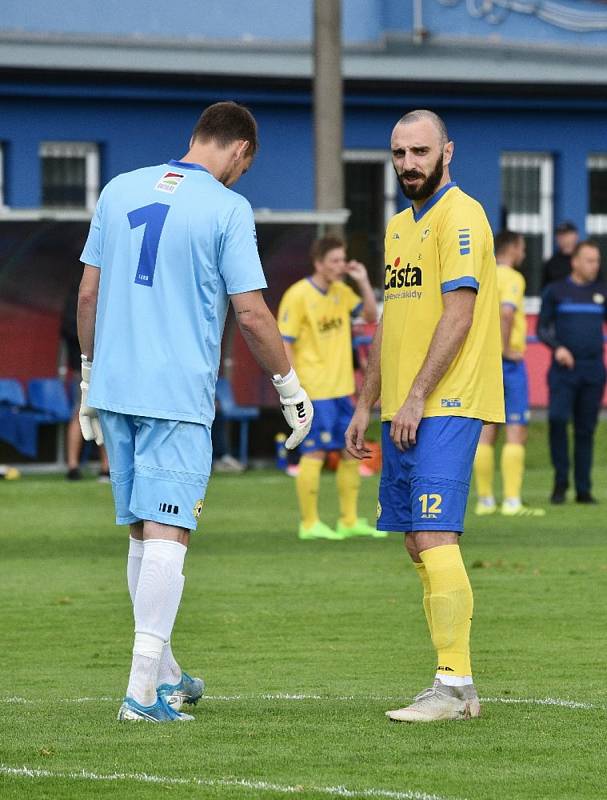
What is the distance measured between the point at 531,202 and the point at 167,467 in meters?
24.0

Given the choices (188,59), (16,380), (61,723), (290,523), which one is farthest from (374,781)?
Result: (188,59)

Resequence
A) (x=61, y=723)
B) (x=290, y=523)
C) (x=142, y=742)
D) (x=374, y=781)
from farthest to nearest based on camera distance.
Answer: (x=290, y=523)
(x=61, y=723)
(x=142, y=742)
(x=374, y=781)

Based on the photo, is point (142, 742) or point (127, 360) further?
point (127, 360)

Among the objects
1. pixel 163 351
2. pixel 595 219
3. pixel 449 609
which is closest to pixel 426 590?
pixel 449 609

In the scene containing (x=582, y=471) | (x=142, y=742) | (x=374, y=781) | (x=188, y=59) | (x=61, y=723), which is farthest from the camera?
(x=188, y=59)

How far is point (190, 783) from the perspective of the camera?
5629mm

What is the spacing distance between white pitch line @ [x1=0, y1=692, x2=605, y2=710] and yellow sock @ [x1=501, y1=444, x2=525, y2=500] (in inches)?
344

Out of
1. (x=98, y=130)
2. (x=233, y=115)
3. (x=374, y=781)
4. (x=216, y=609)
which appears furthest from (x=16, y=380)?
(x=374, y=781)

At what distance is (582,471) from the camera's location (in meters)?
17.4

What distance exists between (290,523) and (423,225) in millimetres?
9138

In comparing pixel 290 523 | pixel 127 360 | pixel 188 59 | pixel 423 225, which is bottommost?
pixel 290 523

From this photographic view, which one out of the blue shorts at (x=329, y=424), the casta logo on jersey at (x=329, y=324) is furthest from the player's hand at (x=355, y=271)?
the blue shorts at (x=329, y=424)

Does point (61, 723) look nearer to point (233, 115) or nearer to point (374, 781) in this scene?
point (374, 781)

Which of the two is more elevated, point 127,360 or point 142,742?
point 127,360
